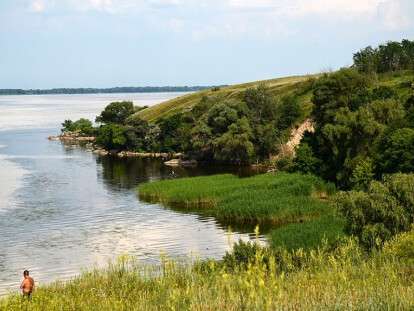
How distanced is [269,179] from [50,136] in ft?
370

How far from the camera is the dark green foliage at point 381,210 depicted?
38653 millimetres

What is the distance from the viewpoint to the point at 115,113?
535 ft

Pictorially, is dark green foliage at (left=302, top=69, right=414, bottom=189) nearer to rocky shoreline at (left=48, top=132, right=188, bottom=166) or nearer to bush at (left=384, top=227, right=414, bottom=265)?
bush at (left=384, top=227, right=414, bottom=265)

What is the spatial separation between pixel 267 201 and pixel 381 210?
2394 centimetres

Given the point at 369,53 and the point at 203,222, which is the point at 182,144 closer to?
the point at 369,53

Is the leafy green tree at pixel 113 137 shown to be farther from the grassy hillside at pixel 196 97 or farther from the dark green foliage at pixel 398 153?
the dark green foliage at pixel 398 153

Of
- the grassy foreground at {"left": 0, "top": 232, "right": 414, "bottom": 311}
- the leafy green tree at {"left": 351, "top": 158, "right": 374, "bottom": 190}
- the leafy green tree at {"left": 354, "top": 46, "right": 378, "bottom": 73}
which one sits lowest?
the leafy green tree at {"left": 351, "top": 158, "right": 374, "bottom": 190}

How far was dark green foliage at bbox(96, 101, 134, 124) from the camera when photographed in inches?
6393

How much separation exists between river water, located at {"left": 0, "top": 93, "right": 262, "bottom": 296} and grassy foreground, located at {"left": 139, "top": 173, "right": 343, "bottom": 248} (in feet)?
9.15

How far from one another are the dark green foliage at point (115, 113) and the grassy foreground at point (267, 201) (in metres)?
84.6

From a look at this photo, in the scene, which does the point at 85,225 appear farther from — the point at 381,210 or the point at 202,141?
the point at 202,141

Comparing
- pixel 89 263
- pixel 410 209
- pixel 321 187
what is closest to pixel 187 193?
pixel 321 187

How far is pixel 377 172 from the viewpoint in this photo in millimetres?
65812

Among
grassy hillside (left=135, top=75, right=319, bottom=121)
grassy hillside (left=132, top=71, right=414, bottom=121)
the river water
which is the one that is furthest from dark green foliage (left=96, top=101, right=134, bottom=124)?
the river water
